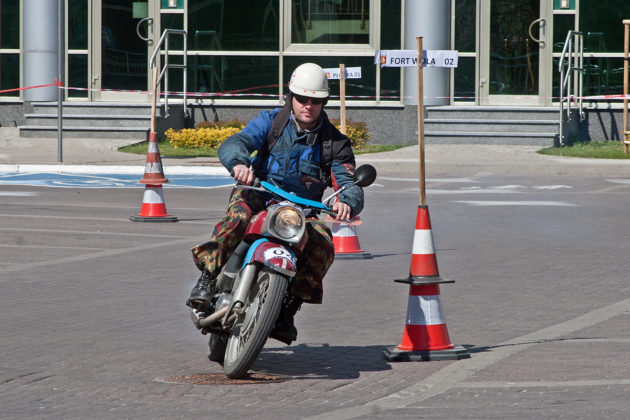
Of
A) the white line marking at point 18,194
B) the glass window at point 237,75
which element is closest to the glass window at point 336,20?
the glass window at point 237,75

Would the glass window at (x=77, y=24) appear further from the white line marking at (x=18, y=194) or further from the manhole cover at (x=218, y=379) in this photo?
the manhole cover at (x=218, y=379)

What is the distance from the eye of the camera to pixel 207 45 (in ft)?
99.0

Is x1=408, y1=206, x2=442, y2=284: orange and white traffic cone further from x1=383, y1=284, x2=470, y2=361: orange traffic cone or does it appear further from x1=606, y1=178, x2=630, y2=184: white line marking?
x1=606, y1=178, x2=630, y2=184: white line marking

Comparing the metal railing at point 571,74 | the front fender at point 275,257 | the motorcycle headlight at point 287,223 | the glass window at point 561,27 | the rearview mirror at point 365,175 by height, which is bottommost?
the front fender at point 275,257

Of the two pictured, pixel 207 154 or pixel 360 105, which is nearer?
pixel 207 154

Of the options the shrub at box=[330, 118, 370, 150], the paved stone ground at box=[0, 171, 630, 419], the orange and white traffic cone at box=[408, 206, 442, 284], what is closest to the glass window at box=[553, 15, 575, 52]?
the shrub at box=[330, 118, 370, 150]

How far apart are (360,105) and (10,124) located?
9.26 metres

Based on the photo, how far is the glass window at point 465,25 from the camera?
2878 cm

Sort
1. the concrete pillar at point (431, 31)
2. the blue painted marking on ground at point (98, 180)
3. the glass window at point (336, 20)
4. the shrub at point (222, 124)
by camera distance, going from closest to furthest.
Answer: the blue painted marking on ground at point (98, 180), the shrub at point (222, 124), the concrete pillar at point (431, 31), the glass window at point (336, 20)

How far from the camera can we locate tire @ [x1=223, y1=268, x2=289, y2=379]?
5699 mm

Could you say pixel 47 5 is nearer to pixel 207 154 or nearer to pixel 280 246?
pixel 207 154

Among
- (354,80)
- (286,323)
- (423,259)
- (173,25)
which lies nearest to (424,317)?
(423,259)

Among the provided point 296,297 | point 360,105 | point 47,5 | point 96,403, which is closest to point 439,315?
point 296,297

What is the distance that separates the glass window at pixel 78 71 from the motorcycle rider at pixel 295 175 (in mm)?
24976
